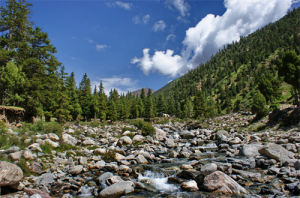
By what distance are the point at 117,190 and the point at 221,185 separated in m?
4.78

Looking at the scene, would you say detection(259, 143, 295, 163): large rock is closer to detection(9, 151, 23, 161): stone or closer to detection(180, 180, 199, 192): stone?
detection(180, 180, 199, 192): stone

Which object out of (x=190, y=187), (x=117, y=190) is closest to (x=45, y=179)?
(x=117, y=190)

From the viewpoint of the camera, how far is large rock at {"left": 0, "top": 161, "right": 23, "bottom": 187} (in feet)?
21.4

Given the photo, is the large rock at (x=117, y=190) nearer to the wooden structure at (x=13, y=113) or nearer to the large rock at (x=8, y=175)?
the large rock at (x=8, y=175)

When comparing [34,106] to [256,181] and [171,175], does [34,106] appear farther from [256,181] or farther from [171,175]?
[256,181]

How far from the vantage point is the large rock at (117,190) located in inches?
296

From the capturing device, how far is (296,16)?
146 metres

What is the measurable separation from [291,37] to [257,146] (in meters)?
154

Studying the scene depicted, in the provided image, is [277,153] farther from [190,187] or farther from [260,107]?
[260,107]

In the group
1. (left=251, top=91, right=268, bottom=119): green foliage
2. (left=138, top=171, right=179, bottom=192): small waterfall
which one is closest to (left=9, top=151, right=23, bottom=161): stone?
(left=138, top=171, right=179, bottom=192): small waterfall

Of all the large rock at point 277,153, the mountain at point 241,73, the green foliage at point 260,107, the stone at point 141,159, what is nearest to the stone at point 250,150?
the large rock at point 277,153

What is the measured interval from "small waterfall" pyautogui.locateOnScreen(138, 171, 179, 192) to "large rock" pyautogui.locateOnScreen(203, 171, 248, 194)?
5.27 ft

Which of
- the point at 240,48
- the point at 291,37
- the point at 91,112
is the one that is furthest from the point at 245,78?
the point at 91,112

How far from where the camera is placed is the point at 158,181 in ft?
31.1
